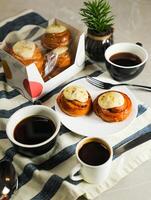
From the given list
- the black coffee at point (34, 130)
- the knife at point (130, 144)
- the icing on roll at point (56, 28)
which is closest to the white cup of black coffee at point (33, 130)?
the black coffee at point (34, 130)

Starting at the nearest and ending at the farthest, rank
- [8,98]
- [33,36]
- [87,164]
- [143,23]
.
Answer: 1. [87,164]
2. [8,98]
3. [33,36]
4. [143,23]

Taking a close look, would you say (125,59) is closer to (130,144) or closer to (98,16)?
(98,16)

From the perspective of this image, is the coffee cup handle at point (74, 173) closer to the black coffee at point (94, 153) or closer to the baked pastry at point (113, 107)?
the black coffee at point (94, 153)

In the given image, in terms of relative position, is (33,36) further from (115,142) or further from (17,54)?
(115,142)

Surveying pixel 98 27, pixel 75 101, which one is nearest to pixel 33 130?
pixel 75 101

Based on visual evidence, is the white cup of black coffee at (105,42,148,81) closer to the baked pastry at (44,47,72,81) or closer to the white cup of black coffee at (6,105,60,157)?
the baked pastry at (44,47,72,81)

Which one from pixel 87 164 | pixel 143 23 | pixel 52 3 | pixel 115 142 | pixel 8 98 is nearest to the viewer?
pixel 87 164

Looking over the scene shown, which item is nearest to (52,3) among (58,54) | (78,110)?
(58,54)
